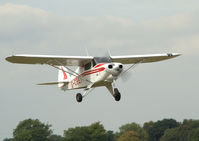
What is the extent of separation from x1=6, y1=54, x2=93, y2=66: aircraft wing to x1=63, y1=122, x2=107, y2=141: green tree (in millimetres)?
64569

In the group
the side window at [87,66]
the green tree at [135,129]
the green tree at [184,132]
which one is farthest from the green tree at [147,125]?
the side window at [87,66]

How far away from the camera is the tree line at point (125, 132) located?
94.0 m

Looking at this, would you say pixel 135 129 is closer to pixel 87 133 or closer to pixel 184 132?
pixel 184 132

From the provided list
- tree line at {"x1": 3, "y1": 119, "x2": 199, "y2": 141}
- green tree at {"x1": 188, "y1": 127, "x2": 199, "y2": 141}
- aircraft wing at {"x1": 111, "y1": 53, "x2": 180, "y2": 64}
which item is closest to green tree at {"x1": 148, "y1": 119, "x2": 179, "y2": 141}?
tree line at {"x1": 3, "y1": 119, "x2": 199, "y2": 141}

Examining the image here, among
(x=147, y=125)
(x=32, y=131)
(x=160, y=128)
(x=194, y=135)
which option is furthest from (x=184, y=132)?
(x=32, y=131)

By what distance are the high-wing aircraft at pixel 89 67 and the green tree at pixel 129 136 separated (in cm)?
7585

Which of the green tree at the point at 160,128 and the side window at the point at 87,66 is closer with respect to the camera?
the side window at the point at 87,66

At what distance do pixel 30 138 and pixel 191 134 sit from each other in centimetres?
3090

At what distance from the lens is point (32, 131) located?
308 ft

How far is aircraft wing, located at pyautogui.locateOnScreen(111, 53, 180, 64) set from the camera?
31.3m

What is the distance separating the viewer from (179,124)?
394 feet

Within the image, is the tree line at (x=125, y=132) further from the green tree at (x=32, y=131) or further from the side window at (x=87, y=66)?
the side window at (x=87, y=66)

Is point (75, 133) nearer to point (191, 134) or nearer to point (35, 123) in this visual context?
point (35, 123)

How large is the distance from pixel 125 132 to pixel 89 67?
83.6 metres
